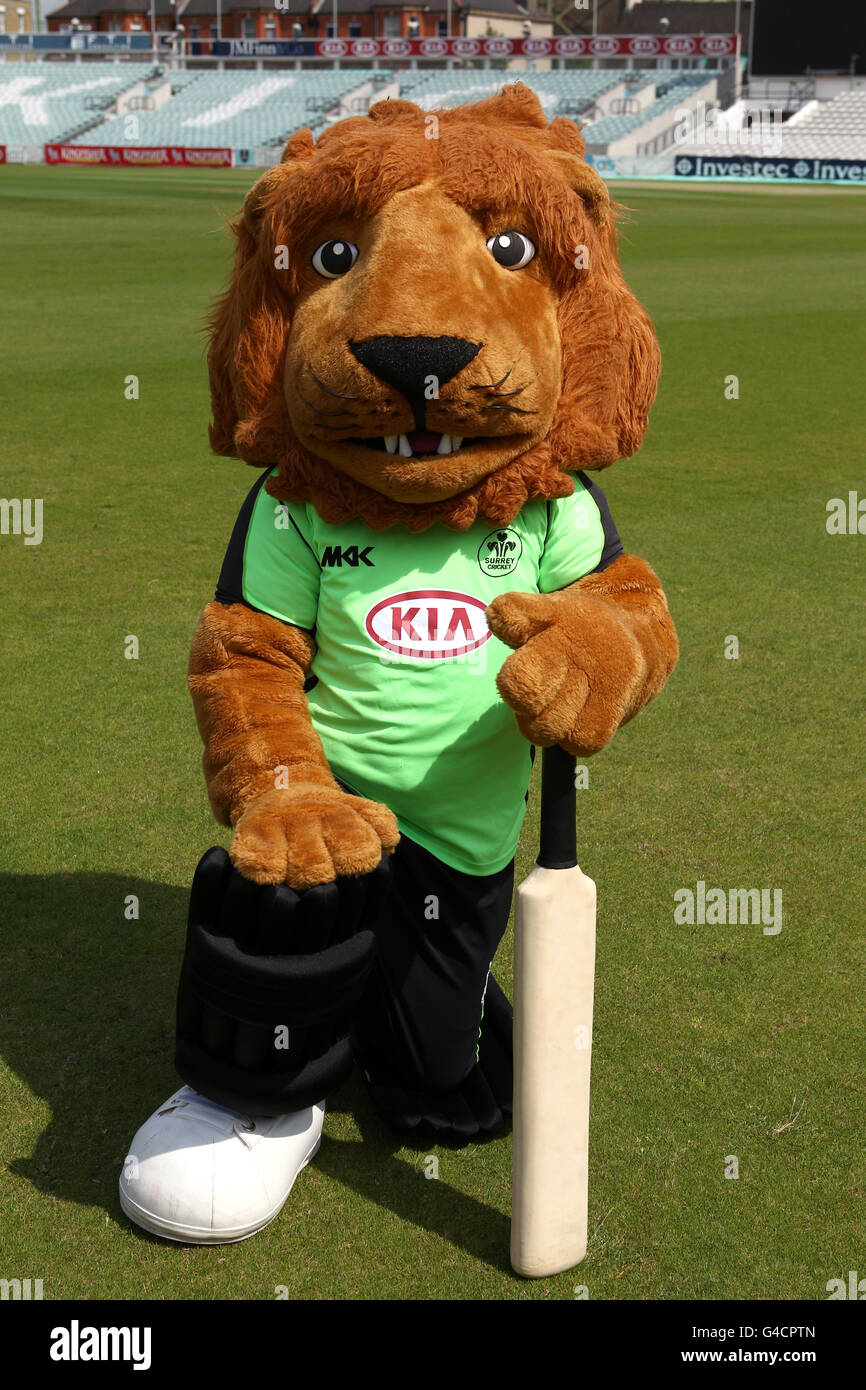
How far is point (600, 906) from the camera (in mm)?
3797

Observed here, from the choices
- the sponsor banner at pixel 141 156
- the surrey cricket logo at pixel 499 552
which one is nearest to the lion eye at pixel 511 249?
the surrey cricket logo at pixel 499 552

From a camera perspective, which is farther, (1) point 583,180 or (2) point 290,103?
(2) point 290,103

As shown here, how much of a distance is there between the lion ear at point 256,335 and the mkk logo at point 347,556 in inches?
8.5

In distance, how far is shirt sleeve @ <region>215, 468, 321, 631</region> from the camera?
2809mm

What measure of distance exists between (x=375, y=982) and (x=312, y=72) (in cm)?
5855

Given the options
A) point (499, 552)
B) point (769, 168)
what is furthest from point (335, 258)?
point (769, 168)

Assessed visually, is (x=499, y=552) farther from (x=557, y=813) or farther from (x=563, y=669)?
(x=557, y=813)

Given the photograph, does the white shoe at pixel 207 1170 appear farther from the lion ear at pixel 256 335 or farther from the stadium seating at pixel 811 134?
the stadium seating at pixel 811 134

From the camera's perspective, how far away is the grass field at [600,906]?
106 inches

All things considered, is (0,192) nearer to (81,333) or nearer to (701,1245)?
(81,333)

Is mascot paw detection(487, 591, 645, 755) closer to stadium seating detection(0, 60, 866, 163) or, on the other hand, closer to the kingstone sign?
stadium seating detection(0, 60, 866, 163)

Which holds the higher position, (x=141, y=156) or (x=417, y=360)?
(x=417, y=360)

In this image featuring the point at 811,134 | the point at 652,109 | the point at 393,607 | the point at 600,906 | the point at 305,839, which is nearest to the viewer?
the point at 305,839

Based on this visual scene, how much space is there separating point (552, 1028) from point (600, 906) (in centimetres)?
141
